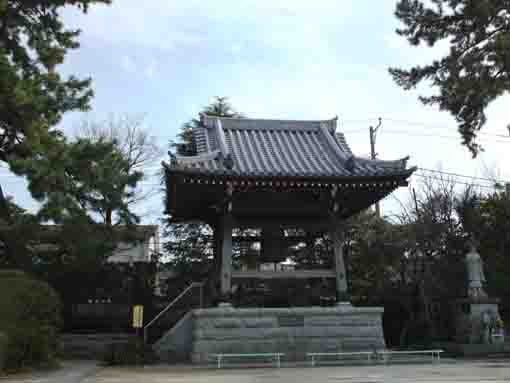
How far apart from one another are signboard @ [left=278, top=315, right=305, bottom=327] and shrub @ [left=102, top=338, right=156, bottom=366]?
139 inches

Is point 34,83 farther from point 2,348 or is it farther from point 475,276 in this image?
point 475,276

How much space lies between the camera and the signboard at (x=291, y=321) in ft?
45.9

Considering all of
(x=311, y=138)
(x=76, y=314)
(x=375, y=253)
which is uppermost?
(x=311, y=138)

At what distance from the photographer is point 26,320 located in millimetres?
11914

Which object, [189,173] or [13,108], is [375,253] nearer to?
[189,173]

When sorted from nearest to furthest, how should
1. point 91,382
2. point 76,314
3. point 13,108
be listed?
1. point 91,382
2. point 13,108
3. point 76,314

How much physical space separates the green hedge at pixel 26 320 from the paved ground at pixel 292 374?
71 cm

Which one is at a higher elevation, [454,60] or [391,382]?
[454,60]

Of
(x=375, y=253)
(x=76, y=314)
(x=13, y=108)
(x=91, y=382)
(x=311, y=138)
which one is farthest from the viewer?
(x=375, y=253)

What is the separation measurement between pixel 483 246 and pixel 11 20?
1705cm

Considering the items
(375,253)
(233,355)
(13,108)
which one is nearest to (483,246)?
(375,253)

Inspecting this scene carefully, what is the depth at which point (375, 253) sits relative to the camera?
21.0 meters

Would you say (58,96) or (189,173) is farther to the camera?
(58,96)

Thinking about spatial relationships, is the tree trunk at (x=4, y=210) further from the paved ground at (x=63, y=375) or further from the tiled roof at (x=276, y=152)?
the tiled roof at (x=276, y=152)
